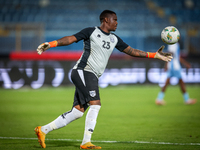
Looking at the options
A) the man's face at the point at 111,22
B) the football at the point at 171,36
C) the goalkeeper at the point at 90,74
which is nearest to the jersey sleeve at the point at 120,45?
the goalkeeper at the point at 90,74

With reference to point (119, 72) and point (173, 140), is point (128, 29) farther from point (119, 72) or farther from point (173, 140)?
point (173, 140)

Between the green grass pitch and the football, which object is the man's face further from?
the green grass pitch

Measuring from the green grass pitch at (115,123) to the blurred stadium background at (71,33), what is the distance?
2623 mm

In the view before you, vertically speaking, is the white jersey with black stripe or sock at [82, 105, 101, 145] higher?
the white jersey with black stripe

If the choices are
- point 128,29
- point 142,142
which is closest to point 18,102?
point 142,142

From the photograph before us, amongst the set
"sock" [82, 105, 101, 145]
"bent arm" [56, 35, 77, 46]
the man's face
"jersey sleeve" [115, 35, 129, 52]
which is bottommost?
"sock" [82, 105, 101, 145]

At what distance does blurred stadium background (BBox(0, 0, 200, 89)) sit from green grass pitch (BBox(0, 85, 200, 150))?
2623mm

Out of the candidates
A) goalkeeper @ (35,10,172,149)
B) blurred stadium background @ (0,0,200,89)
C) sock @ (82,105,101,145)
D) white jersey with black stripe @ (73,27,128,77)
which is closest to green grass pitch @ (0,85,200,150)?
sock @ (82,105,101,145)

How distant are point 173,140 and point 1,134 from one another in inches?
135

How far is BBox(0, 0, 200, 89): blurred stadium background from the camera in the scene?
1684 centimetres

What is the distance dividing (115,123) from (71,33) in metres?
12.7

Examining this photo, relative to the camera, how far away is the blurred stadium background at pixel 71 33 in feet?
55.3

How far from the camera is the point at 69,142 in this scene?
595 cm

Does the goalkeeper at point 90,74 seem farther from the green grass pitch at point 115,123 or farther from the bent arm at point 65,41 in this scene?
the green grass pitch at point 115,123
